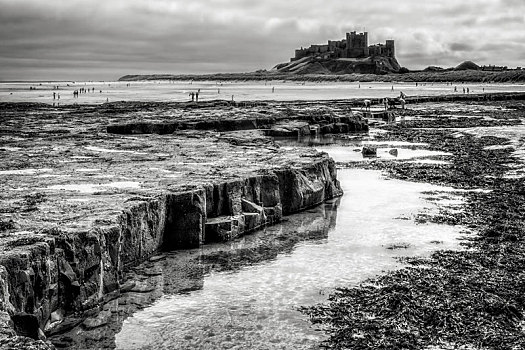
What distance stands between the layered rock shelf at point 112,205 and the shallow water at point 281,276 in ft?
2.36

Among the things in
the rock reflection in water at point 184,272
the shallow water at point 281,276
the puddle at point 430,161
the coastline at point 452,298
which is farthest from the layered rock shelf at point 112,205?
the puddle at point 430,161

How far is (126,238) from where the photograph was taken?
39.3 feet

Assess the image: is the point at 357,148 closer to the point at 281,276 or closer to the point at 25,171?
the point at 25,171

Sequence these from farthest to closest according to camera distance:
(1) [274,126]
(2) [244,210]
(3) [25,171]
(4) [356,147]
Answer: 1. (1) [274,126]
2. (4) [356,147]
3. (3) [25,171]
4. (2) [244,210]

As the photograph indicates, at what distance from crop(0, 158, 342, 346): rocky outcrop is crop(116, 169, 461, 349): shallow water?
52 cm

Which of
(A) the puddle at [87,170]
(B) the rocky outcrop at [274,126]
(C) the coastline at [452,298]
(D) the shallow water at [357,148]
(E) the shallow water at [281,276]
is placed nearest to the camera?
(C) the coastline at [452,298]

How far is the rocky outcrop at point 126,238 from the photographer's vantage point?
8812 millimetres

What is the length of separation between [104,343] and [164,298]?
199 cm

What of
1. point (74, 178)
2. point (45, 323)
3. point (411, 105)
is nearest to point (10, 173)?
point (74, 178)

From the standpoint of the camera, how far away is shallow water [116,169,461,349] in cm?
940

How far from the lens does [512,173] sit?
22.8 meters

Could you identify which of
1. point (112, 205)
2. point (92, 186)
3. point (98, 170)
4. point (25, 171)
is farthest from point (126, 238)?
point (25, 171)

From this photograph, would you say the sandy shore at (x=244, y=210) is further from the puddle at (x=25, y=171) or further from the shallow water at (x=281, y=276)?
the shallow water at (x=281, y=276)

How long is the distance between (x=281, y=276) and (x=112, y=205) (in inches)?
152
